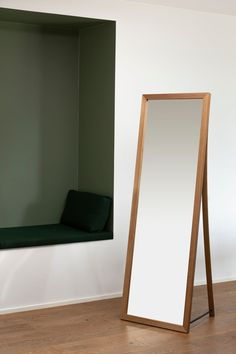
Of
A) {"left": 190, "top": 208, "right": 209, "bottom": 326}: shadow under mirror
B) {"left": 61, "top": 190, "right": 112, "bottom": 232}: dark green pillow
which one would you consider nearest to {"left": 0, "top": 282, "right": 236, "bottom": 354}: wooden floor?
{"left": 190, "top": 208, "right": 209, "bottom": 326}: shadow under mirror

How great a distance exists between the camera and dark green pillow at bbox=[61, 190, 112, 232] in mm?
5555

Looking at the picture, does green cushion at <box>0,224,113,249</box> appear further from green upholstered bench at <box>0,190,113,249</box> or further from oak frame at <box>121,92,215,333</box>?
oak frame at <box>121,92,215,333</box>

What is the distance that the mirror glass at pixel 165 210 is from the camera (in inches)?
187

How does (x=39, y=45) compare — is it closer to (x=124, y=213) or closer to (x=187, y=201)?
(x=124, y=213)

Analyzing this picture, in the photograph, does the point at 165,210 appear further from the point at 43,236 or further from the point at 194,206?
the point at 43,236

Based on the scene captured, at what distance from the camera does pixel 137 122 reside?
18.5 feet

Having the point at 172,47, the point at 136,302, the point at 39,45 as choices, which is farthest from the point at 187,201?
the point at 39,45

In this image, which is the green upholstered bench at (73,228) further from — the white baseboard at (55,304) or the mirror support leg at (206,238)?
the mirror support leg at (206,238)

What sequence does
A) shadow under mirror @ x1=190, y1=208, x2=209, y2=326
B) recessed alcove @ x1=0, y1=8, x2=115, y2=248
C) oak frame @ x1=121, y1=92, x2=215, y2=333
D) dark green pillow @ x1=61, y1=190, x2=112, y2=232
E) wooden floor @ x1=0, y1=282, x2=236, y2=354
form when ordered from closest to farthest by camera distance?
wooden floor @ x1=0, y1=282, x2=236, y2=354 < oak frame @ x1=121, y1=92, x2=215, y2=333 < shadow under mirror @ x1=190, y1=208, x2=209, y2=326 < dark green pillow @ x1=61, y1=190, x2=112, y2=232 < recessed alcove @ x1=0, y1=8, x2=115, y2=248

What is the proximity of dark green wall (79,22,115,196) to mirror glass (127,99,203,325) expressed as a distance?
2.51 ft

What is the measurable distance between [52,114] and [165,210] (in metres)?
1.72

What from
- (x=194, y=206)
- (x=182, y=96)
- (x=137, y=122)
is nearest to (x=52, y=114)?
(x=137, y=122)

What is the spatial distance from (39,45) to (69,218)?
62.0 inches

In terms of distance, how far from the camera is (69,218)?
588 centimetres
